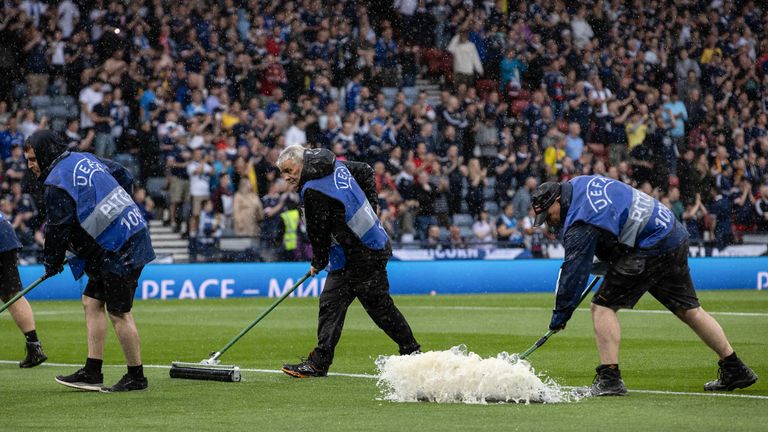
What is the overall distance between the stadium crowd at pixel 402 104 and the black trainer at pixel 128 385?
46.1ft

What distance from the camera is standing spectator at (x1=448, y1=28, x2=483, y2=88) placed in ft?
99.9

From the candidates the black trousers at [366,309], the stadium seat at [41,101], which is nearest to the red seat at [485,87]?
the stadium seat at [41,101]

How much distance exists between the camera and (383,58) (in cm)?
2998

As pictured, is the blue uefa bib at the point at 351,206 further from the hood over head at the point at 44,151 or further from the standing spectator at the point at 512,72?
the standing spectator at the point at 512,72

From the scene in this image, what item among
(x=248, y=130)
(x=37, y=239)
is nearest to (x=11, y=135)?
(x=37, y=239)

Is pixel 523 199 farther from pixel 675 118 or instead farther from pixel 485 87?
pixel 675 118

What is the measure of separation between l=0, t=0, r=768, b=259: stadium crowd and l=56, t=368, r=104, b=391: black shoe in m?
13.8

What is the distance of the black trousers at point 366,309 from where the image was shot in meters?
11.0

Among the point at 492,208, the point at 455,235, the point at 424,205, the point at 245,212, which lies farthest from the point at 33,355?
the point at 492,208

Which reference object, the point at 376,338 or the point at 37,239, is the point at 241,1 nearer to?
the point at 37,239

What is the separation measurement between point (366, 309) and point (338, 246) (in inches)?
23.6

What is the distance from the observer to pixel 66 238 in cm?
977

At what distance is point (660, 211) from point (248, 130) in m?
17.5

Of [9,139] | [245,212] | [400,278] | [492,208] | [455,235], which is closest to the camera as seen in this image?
[9,139]
